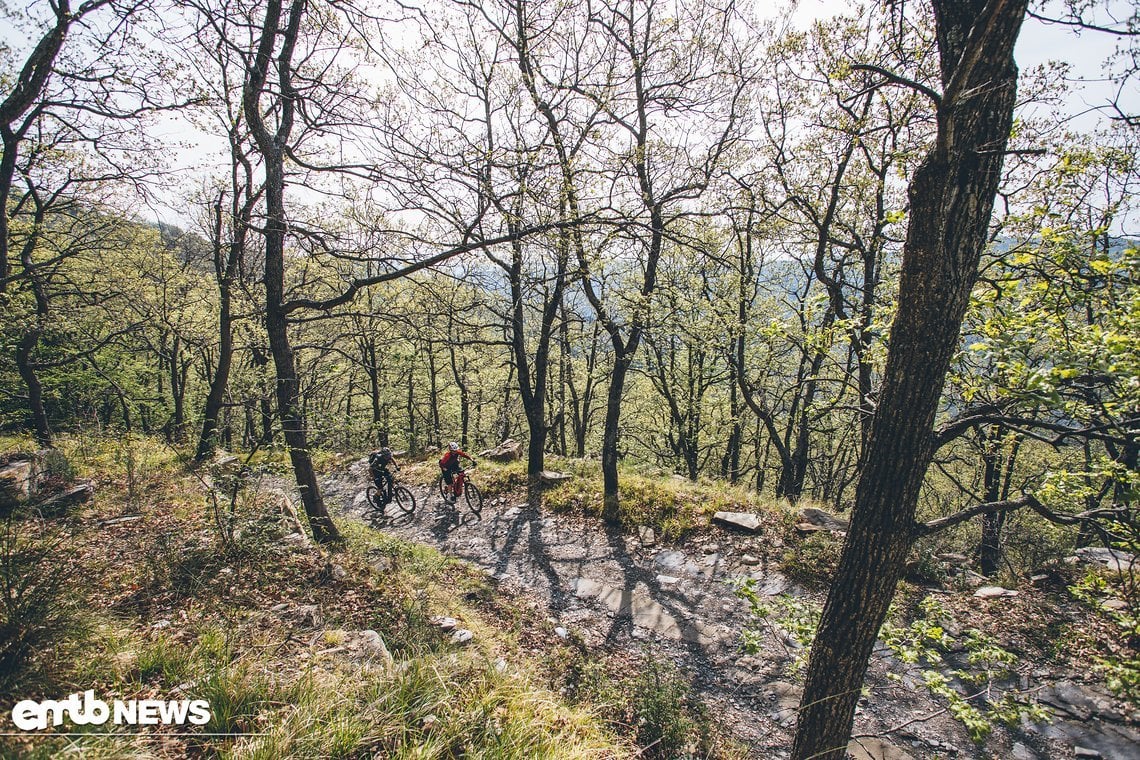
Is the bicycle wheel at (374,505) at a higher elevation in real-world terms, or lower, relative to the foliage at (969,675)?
lower

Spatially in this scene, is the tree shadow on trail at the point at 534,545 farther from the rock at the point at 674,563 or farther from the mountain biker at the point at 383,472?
the mountain biker at the point at 383,472

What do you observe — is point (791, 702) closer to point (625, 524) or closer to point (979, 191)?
point (625, 524)

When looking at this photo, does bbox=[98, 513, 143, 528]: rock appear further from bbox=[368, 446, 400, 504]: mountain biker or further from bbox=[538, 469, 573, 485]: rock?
bbox=[538, 469, 573, 485]: rock

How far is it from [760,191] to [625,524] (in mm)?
9109

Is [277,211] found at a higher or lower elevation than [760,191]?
lower

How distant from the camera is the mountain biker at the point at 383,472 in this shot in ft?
37.6

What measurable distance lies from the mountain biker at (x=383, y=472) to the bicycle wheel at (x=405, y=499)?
7.6 inches

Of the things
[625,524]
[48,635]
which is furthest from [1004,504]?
[625,524]

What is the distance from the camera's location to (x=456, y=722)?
337 cm

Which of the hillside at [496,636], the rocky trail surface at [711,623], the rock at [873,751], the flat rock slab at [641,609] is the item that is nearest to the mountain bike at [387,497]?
the rocky trail surface at [711,623]

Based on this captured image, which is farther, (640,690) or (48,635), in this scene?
(640,690)

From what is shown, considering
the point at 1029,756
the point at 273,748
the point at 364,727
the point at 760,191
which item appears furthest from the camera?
the point at 760,191

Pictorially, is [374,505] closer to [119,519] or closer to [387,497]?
[387,497]

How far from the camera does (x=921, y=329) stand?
310cm
